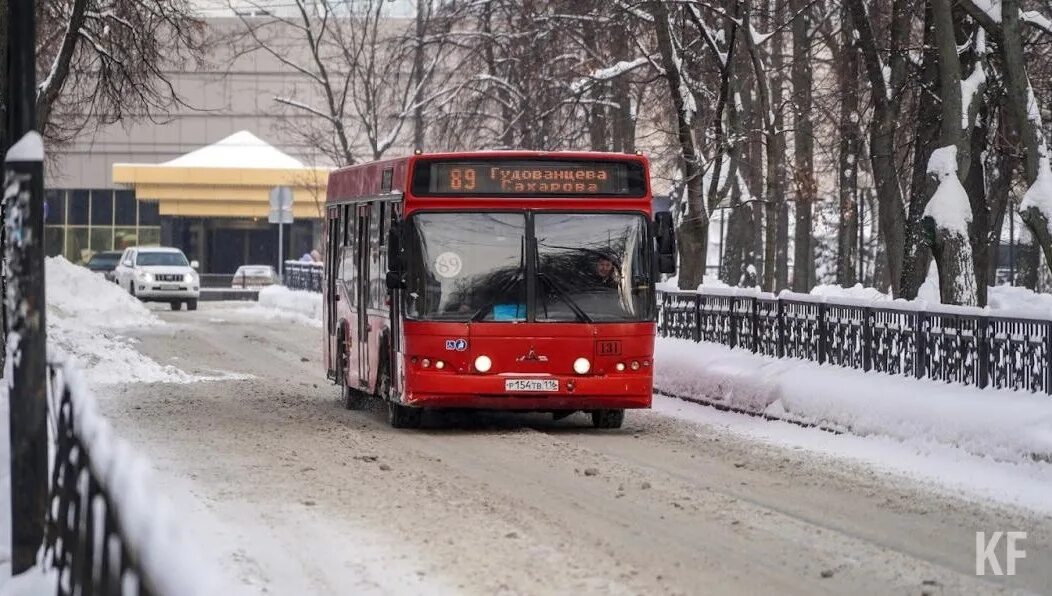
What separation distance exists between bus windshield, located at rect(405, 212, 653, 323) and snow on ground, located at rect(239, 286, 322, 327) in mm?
27924

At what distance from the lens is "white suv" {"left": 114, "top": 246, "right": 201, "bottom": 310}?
182 ft

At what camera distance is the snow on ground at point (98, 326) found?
87.7ft

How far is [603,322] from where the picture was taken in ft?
60.1

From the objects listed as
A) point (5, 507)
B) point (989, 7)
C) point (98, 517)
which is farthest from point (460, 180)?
point (98, 517)

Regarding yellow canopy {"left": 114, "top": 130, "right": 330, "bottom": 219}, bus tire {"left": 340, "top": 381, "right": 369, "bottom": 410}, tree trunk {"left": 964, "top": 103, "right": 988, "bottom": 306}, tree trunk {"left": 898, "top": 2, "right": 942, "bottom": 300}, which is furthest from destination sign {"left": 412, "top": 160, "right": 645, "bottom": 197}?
yellow canopy {"left": 114, "top": 130, "right": 330, "bottom": 219}

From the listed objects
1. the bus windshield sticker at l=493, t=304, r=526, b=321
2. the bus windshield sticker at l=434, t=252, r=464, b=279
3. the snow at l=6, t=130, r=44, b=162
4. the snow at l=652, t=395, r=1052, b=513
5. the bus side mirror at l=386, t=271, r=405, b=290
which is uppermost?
the snow at l=6, t=130, r=44, b=162

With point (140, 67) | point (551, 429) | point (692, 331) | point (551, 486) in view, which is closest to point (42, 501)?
point (551, 486)

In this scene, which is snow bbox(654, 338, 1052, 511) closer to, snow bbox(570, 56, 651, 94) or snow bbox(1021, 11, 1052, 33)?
snow bbox(1021, 11, 1052, 33)

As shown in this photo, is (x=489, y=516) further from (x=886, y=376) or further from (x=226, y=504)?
(x=886, y=376)

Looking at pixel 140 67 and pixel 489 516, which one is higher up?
pixel 140 67

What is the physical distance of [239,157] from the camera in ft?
258

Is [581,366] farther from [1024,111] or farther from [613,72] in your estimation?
[613,72]

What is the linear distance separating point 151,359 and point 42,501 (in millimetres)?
20125

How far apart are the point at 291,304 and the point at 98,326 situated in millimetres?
12877
